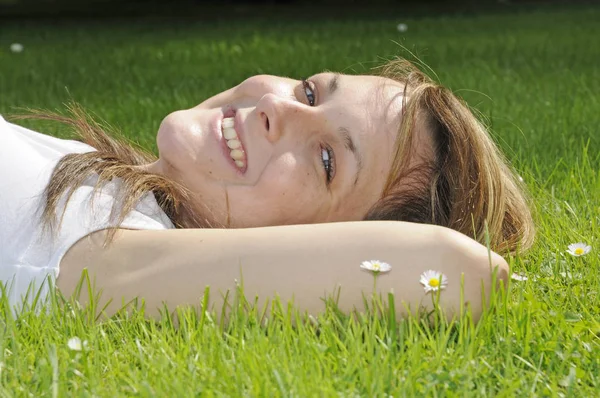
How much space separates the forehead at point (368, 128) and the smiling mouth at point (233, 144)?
308 mm

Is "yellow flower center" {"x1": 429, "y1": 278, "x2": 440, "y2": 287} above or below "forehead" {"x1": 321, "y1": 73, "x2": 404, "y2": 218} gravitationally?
below

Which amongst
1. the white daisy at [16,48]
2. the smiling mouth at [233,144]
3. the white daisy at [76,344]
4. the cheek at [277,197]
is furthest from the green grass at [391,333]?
the white daisy at [16,48]

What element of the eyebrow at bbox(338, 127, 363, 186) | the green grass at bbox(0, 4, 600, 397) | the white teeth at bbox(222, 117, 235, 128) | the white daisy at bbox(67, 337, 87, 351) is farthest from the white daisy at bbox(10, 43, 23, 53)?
the white daisy at bbox(67, 337, 87, 351)

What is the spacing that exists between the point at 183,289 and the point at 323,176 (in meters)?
0.63

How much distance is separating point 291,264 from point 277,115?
0.58 m

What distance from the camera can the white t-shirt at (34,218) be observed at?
2426 mm

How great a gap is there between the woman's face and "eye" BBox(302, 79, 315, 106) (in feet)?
0.11

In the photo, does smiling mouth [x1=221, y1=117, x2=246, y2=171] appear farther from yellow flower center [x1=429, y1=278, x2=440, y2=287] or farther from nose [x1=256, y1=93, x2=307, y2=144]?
yellow flower center [x1=429, y1=278, x2=440, y2=287]

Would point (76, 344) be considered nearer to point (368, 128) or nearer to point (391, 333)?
point (391, 333)

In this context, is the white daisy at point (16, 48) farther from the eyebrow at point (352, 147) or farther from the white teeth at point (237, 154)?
the eyebrow at point (352, 147)

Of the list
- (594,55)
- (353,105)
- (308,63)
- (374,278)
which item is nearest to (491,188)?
(353,105)

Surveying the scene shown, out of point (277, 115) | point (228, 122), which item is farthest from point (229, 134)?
point (277, 115)

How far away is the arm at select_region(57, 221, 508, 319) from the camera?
7.48 ft

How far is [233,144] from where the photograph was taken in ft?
9.11
